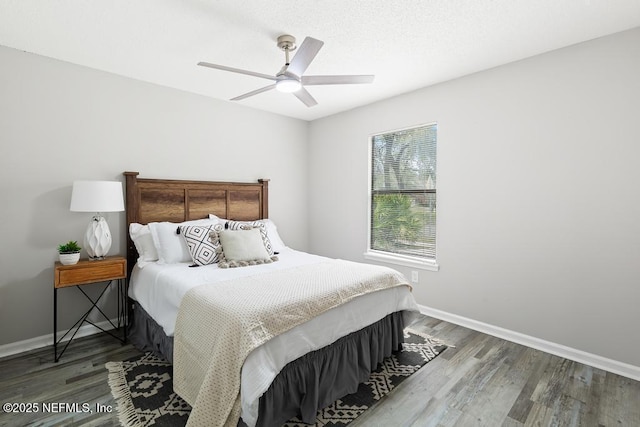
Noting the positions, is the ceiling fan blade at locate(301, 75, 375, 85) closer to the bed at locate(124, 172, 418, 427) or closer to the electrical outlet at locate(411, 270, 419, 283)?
the bed at locate(124, 172, 418, 427)

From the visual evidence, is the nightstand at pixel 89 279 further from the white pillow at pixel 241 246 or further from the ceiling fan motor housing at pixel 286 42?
the ceiling fan motor housing at pixel 286 42

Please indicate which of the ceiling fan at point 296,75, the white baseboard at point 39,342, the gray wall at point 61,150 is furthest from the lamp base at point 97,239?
the ceiling fan at point 296,75

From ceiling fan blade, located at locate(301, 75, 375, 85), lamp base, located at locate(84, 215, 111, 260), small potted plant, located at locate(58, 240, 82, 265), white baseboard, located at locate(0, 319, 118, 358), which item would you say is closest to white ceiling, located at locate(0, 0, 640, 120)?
ceiling fan blade, located at locate(301, 75, 375, 85)

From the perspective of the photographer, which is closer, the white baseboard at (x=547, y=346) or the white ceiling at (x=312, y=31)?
the white ceiling at (x=312, y=31)

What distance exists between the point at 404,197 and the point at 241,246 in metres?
2.00

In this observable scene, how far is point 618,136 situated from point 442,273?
1.82 meters

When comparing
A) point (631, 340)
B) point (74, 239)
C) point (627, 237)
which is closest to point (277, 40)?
point (74, 239)

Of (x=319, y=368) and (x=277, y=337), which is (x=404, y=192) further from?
(x=277, y=337)

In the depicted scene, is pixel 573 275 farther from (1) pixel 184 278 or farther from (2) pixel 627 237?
(1) pixel 184 278

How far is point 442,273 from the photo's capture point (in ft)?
10.9

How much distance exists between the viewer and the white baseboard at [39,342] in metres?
2.54

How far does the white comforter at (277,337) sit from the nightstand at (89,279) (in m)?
0.18

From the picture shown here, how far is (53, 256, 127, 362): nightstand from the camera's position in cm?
245

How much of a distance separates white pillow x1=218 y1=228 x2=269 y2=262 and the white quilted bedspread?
1.76ft
